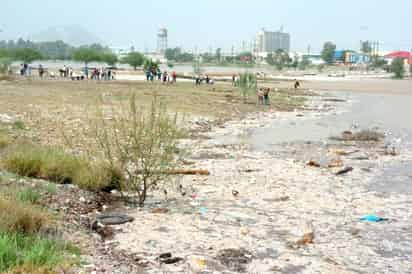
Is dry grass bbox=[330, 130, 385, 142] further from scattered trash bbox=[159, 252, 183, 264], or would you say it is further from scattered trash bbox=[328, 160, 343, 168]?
scattered trash bbox=[159, 252, 183, 264]

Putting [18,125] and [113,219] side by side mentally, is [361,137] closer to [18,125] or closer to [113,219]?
[18,125]

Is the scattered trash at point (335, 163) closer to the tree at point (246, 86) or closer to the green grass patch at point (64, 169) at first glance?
the green grass patch at point (64, 169)

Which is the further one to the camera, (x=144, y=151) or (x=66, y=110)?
(x=66, y=110)

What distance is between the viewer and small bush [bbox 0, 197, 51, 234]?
629cm

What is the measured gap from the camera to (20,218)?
6.46 metres

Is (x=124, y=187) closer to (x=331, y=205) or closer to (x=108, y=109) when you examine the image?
(x=331, y=205)

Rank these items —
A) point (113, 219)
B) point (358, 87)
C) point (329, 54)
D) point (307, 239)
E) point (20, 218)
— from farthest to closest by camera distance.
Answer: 1. point (329, 54)
2. point (358, 87)
3. point (113, 219)
4. point (307, 239)
5. point (20, 218)

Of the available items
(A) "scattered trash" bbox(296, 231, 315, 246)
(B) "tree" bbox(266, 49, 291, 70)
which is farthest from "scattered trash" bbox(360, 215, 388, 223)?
(B) "tree" bbox(266, 49, 291, 70)

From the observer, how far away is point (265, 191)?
35.7 ft

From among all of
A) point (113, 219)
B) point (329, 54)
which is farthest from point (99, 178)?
point (329, 54)

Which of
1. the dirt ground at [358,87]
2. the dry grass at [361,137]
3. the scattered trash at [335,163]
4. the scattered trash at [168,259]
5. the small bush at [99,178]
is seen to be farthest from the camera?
the dirt ground at [358,87]

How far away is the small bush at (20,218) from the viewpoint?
20.6 feet

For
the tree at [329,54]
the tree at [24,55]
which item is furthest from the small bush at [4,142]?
the tree at [329,54]

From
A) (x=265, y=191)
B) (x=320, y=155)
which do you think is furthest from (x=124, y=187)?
(x=320, y=155)
